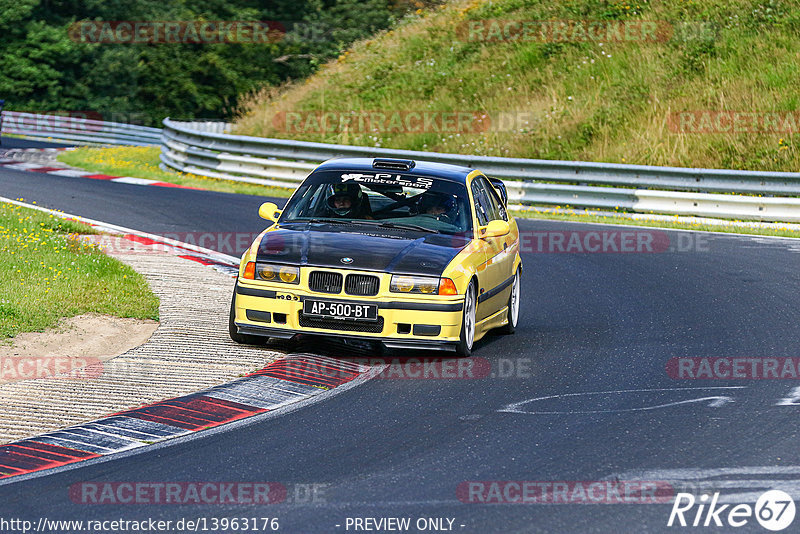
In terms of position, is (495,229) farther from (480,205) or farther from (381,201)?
(381,201)

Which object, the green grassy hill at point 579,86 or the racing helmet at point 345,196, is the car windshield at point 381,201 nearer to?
the racing helmet at point 345,196

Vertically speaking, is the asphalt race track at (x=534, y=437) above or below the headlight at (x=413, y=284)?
below

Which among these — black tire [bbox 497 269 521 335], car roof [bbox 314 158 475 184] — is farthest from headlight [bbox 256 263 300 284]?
black tire [bbox 497 269 521 335]

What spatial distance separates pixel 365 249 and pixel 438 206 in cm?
132

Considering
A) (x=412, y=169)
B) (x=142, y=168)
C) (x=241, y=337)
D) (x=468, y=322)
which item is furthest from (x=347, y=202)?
(x=142, y=168)

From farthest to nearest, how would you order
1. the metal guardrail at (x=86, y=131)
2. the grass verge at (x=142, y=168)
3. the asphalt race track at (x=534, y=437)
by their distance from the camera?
the metal guardrail at (x=86, y=131)
the grass verge at (x=142, y=168)
the asphalt race track at (x=534, y=437)

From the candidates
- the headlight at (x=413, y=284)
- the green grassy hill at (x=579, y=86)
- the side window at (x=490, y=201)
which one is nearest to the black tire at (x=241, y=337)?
the headlight at (x=413, y=284)

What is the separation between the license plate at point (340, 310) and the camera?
9.27m

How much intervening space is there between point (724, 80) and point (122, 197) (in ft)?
46.8

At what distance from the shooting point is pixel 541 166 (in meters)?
22.4

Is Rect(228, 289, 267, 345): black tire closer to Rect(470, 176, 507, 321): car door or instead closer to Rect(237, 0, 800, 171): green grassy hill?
Rect(470, 176, 507, 321): car door

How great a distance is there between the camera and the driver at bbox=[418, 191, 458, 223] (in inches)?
418

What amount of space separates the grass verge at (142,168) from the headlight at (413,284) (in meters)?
13.9

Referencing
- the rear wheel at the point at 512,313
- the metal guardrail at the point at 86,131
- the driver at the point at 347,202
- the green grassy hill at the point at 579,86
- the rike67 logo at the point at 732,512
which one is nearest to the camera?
the rike67 logo at the point at 732,512
